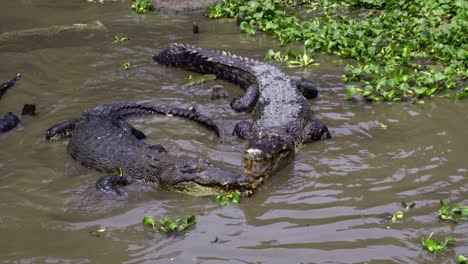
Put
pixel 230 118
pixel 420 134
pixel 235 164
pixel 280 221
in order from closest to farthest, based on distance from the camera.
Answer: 1. pixel 280 221
2. pixel 235 164
3. pixel 420 134
4. pixel 230 118

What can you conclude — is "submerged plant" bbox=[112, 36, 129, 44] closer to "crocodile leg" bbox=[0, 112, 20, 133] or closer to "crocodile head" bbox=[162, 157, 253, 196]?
"crocodile leg" bbox=[0, 112, 20, 133]

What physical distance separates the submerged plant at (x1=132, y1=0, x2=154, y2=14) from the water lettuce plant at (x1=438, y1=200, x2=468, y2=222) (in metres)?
9.27

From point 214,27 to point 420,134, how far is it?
5.96m

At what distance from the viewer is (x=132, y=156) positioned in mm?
5961

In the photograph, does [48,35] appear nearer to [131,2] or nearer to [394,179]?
[131,2]

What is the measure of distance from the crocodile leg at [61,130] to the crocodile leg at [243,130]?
1.96 m

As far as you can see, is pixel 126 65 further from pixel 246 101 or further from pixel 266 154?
pixel 266 154

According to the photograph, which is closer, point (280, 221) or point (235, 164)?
point (280, 221)

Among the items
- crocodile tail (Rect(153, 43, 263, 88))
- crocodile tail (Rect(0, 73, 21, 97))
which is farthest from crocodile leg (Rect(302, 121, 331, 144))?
crocodile tail (Rect(0, 73, 21, 97))

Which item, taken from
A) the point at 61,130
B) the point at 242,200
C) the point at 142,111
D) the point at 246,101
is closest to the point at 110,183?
the point at 242,200

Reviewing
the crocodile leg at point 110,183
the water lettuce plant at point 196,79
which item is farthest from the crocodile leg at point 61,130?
the water lettuce plant at point 196,79

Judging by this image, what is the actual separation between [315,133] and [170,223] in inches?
94.7

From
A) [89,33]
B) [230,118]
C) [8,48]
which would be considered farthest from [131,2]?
[230,118]

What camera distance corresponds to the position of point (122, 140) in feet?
20.6
